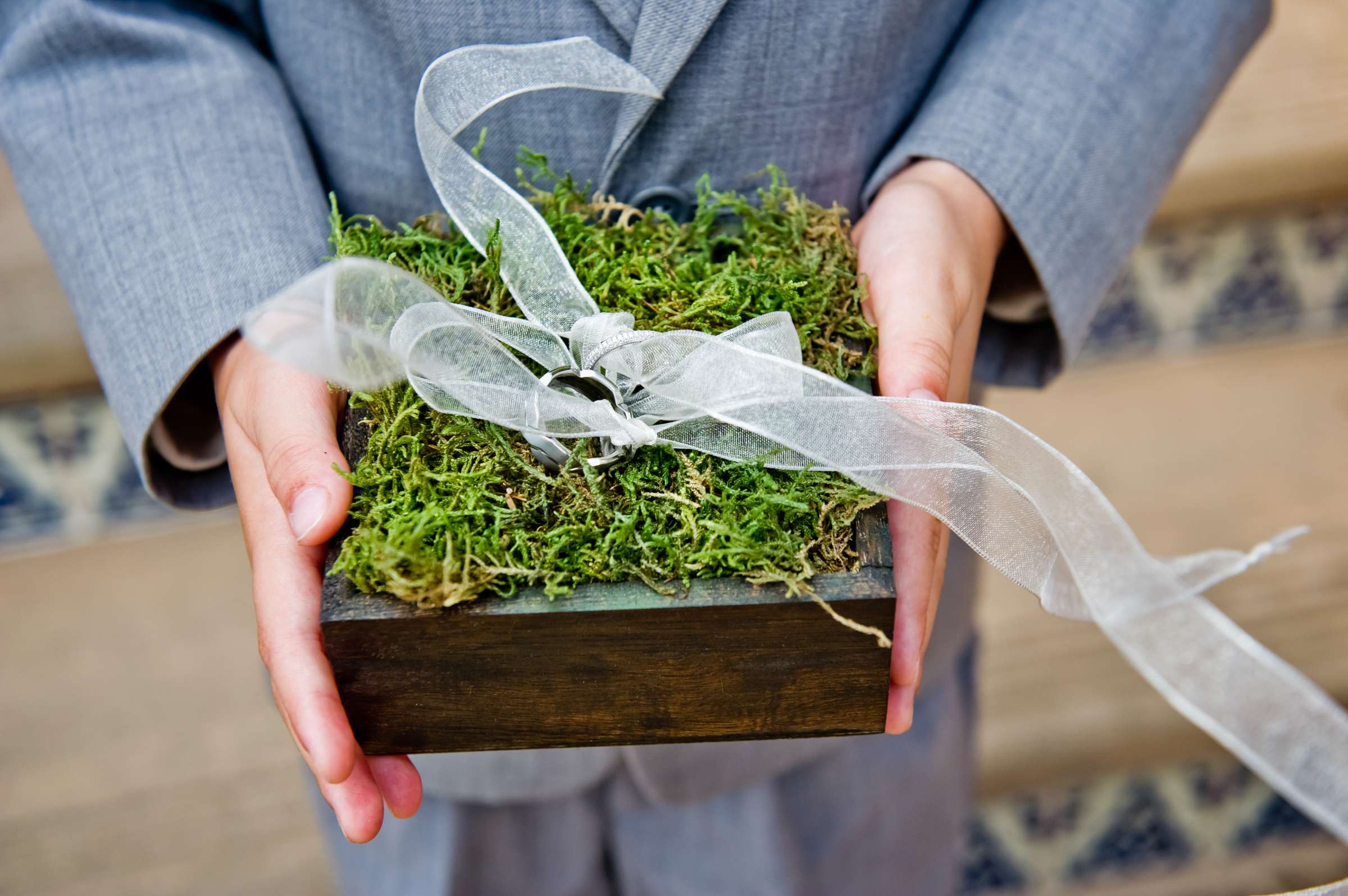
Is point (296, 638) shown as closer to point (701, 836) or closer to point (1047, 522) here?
point (1047, 522)

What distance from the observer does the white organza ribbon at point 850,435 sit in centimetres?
53

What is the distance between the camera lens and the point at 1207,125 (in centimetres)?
173

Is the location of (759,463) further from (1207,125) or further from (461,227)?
(1207,125)

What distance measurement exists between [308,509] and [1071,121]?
0.59 m

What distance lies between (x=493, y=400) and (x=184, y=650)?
1.14 metres

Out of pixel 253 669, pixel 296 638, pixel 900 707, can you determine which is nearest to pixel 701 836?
pixel 900 707

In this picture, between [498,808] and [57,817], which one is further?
[57,817]

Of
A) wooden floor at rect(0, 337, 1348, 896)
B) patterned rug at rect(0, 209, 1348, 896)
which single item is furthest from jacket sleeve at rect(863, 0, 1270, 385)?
patterned rug at rect(0, 209, 1348, 896)

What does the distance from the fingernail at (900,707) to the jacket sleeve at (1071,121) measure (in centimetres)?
32

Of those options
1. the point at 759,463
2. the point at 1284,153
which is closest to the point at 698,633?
the point at 759,463

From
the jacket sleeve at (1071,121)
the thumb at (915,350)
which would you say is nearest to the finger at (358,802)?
the thumb at (915,350)

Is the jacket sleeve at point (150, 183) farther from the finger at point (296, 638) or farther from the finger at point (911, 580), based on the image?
the finger at point (911, 580)

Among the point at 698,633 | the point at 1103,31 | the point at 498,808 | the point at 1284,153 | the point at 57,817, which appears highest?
the point at 1103,31

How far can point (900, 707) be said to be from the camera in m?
0.60
